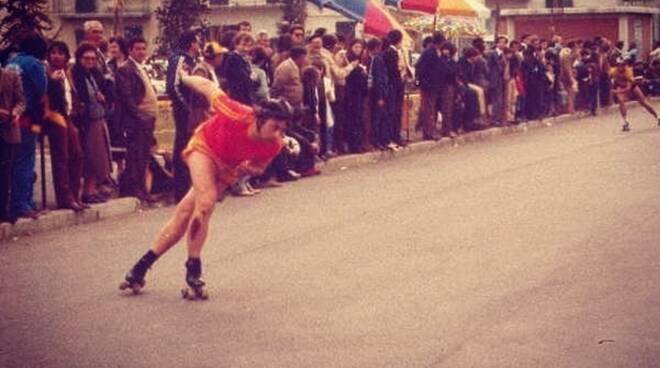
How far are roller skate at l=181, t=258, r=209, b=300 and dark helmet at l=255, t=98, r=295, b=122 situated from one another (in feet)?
3.89

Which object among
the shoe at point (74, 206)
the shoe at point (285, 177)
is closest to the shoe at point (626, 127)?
the shoe at point (285, 177)

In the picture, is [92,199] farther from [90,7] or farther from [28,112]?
[90,7]

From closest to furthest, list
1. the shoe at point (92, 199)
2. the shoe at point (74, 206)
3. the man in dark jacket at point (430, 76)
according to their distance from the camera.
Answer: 1. the shoe at point (74, 206)
2. the shoe at point (92, 199)
3. the man in dark jacket at point (430, 76)

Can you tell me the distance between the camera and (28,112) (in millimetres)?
14742

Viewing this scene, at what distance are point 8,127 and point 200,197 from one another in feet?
15.0

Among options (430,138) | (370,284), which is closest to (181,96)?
(370,284)

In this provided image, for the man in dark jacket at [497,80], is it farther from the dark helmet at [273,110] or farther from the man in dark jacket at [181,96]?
the dark helmet at [273,110]

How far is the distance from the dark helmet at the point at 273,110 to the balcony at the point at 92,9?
214 ft

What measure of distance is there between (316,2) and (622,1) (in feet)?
177

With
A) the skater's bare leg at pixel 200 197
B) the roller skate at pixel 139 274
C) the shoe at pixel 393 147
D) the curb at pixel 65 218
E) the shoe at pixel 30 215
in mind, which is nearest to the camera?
the skater's bare leg at pixel 200 197

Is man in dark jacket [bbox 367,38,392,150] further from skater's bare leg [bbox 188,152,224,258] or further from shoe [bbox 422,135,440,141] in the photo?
skater's bare leg [bbox 188,152,224,258]

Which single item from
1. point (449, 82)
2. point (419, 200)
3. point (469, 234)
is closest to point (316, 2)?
point (449, 82)

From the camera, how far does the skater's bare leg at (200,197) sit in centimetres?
1022

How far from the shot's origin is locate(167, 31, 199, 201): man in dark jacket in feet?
54.1
